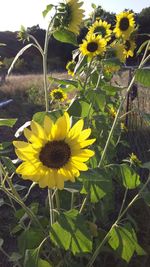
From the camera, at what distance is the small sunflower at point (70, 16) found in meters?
1.66

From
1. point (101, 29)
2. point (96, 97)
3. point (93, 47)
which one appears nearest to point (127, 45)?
point (101, 29)

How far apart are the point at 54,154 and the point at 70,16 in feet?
2.08

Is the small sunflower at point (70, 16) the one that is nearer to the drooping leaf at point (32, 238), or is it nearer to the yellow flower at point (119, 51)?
the yellow flower at point (119, 51)

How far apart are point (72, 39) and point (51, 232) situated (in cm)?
66

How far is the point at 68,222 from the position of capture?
150 cm

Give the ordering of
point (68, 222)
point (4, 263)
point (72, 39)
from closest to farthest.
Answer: point (68, 222)
point (72, 39)
point (4, 263)

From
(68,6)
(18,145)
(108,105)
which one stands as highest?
(68,6)

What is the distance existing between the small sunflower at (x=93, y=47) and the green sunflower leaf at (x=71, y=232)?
2.47ft

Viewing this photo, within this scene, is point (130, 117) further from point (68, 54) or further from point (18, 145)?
point (68, 54)

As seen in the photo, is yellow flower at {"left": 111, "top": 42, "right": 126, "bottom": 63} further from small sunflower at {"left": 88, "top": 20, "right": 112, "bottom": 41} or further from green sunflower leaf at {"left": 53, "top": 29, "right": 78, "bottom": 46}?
green sunflower leaf at {"left": 53, "top": 29, "right": 78, "bottom": 46}

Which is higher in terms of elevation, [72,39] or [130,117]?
[72,39]

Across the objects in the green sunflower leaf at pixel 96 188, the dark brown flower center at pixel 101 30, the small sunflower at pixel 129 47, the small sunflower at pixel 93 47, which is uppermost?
the dark brown flower center at pixel 101 30

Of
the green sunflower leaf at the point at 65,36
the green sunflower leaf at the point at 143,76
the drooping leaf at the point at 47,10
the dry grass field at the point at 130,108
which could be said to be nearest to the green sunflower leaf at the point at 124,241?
the dry grass field at the point at 130,108

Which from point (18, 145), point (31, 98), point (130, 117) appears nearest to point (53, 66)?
point (31, 98)
